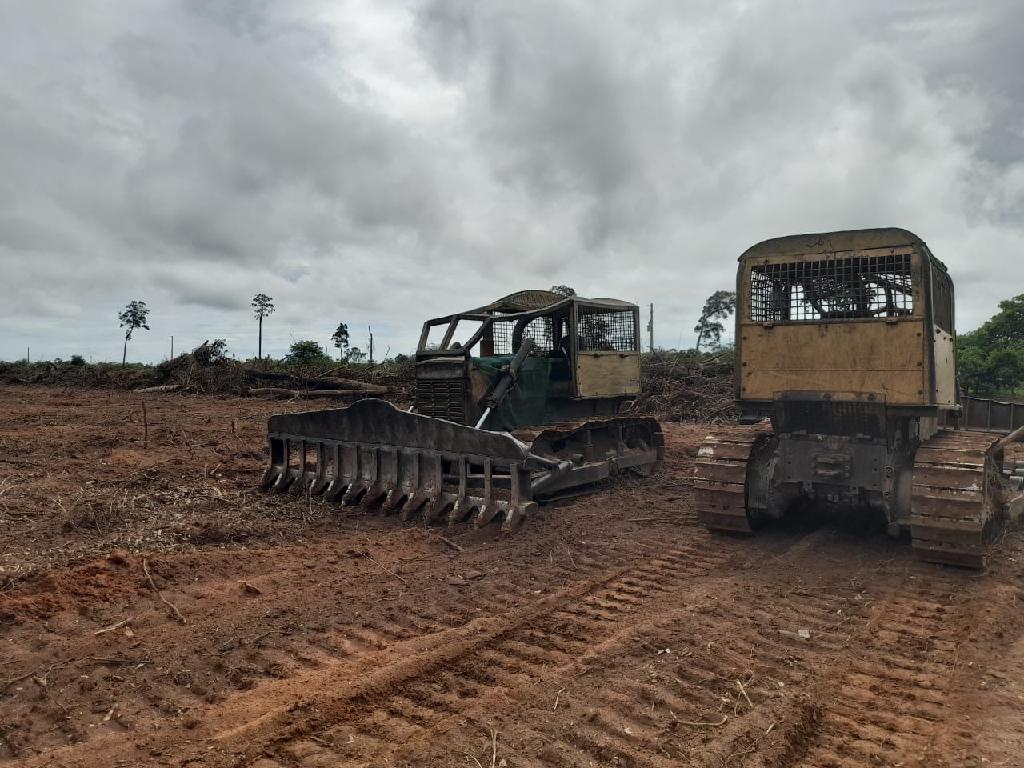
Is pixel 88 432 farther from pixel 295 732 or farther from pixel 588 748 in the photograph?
pixel 588 748

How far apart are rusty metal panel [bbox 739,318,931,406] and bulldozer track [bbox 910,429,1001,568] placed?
0.51 m

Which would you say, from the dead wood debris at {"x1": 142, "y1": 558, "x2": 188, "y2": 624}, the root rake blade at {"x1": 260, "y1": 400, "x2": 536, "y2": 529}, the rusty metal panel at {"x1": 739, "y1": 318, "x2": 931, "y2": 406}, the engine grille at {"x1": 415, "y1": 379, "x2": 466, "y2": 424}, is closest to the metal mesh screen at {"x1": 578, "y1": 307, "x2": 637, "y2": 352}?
the engine grille at {"x1": 415, "y1": 379, "x2": 466, "y2": 424}

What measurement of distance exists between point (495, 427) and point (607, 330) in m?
2.39

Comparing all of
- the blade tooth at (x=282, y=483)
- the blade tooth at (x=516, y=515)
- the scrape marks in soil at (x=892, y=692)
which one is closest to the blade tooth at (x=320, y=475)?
the blade tooth at (x=282, y=483)

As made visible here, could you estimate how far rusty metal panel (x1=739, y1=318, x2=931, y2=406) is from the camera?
19.1ft

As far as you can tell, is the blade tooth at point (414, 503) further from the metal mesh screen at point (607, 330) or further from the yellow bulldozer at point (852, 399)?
the metal mesh screen at point (607, 330)

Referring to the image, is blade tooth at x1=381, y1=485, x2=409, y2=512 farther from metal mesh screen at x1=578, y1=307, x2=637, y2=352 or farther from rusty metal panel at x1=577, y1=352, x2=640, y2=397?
metal mesh screen at x1=578, y1=307, x2=637, y2=352

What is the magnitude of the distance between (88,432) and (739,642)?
12.9m

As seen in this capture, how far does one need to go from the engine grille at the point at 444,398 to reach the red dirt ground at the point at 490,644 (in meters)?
1.65

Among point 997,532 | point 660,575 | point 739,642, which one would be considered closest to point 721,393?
point 997,532

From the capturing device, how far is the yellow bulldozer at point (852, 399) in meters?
5.75

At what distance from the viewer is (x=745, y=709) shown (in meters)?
3.31

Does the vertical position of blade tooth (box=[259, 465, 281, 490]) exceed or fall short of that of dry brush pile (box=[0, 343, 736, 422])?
it falls short

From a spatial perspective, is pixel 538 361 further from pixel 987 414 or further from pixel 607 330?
pixel 987 414
